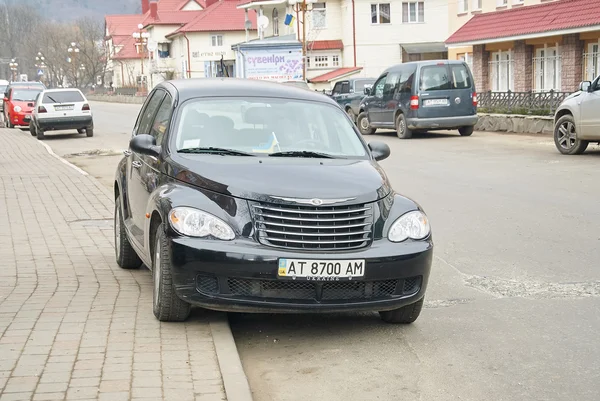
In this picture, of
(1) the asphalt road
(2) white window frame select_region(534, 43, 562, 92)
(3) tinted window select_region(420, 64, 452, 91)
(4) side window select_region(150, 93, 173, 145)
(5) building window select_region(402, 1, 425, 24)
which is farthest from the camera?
(5) building window select_region(402, 1, 425, 24)

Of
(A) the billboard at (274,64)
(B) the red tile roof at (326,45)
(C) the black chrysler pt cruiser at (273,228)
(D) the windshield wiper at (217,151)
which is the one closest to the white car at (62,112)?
(A) the billboard at (274,64)

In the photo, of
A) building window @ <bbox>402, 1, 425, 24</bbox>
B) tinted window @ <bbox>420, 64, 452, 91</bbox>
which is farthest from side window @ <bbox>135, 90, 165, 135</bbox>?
building window @ <bbox>402, 1, 425, 24</bbox>

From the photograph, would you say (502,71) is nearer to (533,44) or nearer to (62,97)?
(533,44)

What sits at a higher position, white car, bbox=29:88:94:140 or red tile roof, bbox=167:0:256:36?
red tile roof, bbox=167:0:256:36

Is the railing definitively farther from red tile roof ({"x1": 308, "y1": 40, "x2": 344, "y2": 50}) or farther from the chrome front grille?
red tile roof ({"x1": 308, "y1": 40, "x2": 344, "y2": 50})

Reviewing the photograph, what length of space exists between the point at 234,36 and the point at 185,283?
86257 millimetres

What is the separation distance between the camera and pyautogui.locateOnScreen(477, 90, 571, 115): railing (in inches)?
1133

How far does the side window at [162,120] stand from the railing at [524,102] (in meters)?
21.6

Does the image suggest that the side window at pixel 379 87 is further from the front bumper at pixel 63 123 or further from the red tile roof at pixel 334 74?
the red tile roof at pixel 334 74

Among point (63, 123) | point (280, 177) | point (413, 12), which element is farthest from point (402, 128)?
point (413, 12)

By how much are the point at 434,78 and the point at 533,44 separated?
1310 centimetres

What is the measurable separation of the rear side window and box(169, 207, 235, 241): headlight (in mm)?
26280

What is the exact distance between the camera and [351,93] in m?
34.1

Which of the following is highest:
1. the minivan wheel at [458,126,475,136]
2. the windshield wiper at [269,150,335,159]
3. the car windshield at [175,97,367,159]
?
the car windshield at [175,97,367,159]
